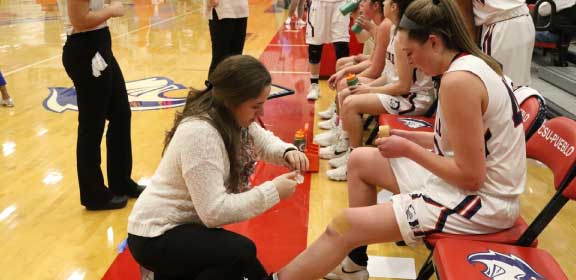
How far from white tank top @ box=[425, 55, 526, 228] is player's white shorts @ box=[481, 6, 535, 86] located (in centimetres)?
163

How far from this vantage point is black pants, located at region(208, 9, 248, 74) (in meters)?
4.25

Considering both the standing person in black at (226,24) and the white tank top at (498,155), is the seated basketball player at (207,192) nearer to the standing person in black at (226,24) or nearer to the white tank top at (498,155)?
the white tank top at (498,155)

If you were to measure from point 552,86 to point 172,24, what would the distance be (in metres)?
7.89

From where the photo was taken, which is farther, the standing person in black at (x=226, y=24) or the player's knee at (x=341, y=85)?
the standing person in black at (x=226, y=24)

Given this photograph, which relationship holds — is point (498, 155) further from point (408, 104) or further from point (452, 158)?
point (408, 104)

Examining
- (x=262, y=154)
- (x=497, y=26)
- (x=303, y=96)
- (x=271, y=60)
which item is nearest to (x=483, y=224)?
(x=262, y=154)

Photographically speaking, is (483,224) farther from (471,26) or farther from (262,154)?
(471,26)

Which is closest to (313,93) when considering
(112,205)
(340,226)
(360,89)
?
(360,89)

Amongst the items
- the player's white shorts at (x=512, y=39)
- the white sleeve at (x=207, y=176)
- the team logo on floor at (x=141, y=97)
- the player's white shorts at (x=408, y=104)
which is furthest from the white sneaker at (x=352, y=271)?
the team logo on floor at (x=141, y=97)

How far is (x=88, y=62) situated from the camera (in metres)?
2.62

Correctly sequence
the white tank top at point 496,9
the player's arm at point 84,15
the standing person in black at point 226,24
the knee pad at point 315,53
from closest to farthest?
the player's arm at point 84,15
the white tank top at point 496,9
the standing person in black at point 226,24
the knee pad at point 315,53

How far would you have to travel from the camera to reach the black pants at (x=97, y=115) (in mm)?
2619

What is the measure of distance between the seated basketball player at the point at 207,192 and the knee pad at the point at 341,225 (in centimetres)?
21

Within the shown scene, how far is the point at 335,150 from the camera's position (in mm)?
3771
